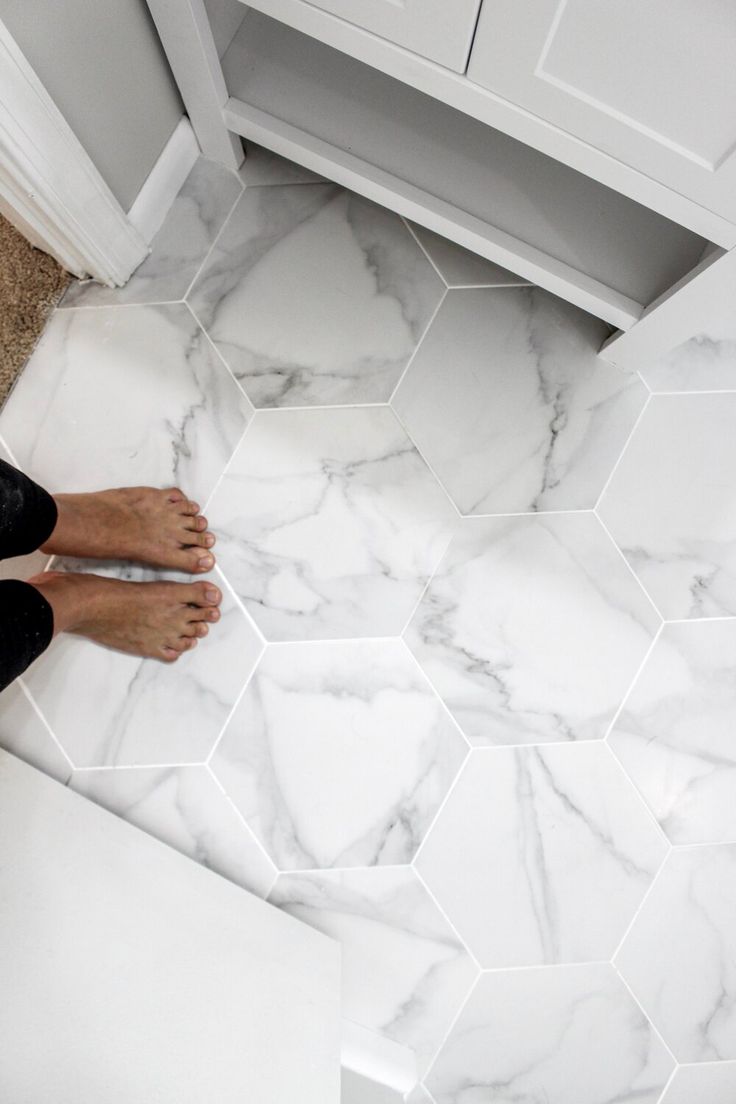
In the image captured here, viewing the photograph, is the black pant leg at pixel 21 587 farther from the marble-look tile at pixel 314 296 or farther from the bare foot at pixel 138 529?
the marble-look tile at pixel 314 296

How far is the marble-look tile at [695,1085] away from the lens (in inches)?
42.9

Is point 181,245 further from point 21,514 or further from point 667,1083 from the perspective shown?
point 667,1083

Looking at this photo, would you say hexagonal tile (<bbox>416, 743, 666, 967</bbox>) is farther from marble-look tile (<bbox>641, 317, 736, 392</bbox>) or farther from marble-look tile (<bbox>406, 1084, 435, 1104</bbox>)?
marble-look tile (<bbox>641, 317, 736, 392</bbox>)

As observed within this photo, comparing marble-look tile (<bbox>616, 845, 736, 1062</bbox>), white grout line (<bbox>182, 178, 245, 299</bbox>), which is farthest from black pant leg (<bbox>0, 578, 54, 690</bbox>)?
marble-look tile (<bbox>616, 845, 736, 1062</bbox>)

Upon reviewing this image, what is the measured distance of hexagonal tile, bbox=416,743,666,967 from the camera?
1.10 metres

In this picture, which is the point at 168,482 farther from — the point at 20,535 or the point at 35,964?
the point at 35,964

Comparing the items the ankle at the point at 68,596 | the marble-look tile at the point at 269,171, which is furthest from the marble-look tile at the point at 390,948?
the marble-look tile at the point at 269,171

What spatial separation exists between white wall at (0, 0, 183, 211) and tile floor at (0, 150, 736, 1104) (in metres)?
0.12

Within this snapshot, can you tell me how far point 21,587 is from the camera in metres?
0.93

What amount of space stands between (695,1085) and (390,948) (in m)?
0.44

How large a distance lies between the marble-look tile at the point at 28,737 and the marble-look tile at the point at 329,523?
321 millimetres

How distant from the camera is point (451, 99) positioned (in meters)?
0.83

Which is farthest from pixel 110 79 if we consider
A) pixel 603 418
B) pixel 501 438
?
pixel 603 418

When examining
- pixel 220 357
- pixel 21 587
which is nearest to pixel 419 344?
pixel 220 357
